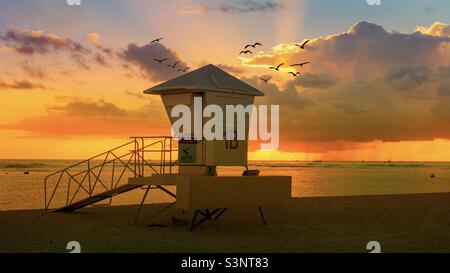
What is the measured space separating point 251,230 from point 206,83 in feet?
16.1

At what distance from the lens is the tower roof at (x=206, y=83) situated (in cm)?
2062

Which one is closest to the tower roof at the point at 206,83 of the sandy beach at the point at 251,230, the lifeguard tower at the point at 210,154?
the lifeguard tower at the point at 210,154

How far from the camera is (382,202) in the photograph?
29500 millimetres

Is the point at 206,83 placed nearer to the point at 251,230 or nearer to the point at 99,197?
the point at 251,230

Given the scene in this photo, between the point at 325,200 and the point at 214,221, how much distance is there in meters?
8.80

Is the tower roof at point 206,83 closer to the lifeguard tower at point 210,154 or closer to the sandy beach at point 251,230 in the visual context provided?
the lifeguard tower at point 210,154

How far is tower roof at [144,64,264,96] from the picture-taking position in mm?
20625

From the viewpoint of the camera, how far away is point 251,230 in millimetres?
21297

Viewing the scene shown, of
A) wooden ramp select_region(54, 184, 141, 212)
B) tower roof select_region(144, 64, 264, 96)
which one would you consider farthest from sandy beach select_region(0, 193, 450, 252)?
tower roof select_region(144, 64, 264, 96)

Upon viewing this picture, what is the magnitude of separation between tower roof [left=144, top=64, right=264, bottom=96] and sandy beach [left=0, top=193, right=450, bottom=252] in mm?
4414

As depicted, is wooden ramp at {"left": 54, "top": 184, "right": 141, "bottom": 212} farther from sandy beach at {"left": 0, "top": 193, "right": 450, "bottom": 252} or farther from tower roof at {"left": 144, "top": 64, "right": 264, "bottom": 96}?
tower roof at {"left": 144, "top": 64, "right": 264, "bottom": 96}

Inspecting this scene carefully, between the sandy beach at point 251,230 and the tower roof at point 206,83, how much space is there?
4.41 m

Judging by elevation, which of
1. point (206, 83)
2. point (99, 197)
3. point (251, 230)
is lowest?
point (251, 230)
